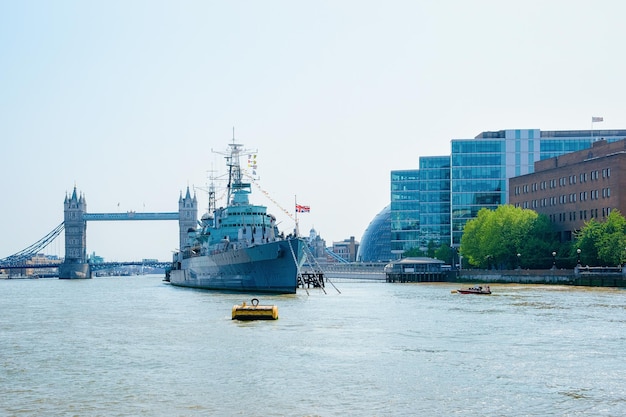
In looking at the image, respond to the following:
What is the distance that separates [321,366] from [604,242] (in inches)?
3176

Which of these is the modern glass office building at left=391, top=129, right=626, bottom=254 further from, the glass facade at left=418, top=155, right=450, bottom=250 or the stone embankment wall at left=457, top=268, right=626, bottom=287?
the stone embankment wall at left=457, top=268, right=626, bottom=287

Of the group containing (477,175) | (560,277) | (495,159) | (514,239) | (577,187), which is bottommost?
(560,277)

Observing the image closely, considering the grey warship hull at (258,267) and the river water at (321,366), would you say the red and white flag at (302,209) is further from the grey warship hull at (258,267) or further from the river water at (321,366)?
the river water at (321,366)

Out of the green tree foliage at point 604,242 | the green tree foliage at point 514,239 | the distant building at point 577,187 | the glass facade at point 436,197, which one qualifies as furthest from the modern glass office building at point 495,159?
the green tree foliage at point 604,242

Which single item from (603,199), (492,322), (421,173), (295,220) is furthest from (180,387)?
(421,173)

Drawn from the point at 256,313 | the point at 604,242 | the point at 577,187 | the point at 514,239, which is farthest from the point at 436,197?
the point at 256,313

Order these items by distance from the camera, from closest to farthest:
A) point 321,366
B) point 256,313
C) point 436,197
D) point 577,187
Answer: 1. point 321,366
2. point 256,313
3. point 577,187
4. point 436,197

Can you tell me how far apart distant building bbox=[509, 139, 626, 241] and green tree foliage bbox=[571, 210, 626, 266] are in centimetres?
630

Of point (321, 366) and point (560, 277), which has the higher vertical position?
point (560, 277)

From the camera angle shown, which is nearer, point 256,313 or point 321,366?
point 321,366

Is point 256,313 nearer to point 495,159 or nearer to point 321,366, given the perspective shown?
point 321,366

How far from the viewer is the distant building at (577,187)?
116794 mm

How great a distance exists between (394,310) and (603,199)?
215ft

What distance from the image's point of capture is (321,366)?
33.3m
